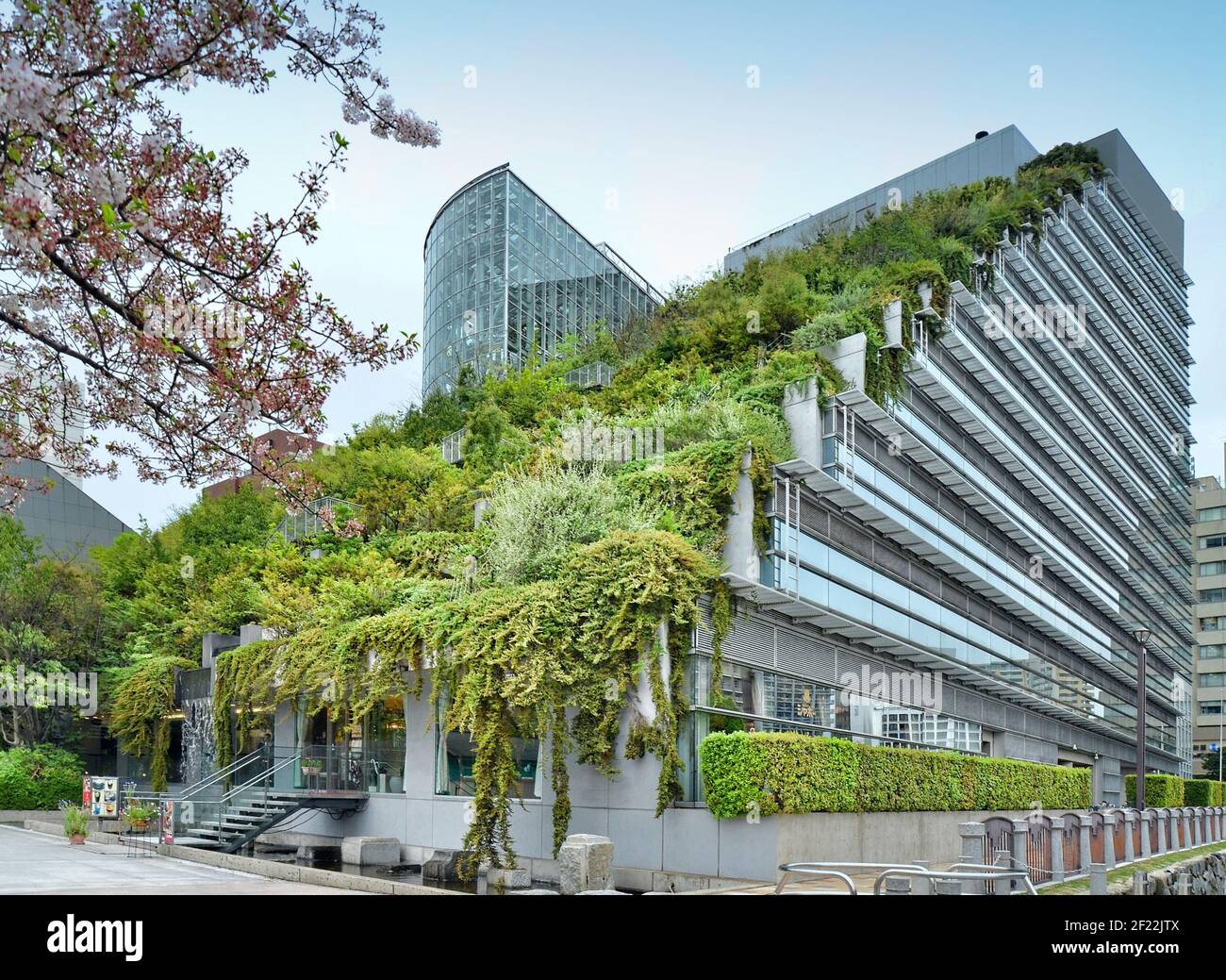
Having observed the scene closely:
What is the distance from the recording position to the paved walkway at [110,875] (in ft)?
53.3

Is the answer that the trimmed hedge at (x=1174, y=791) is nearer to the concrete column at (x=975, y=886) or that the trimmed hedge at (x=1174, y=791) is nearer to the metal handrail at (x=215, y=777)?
the concrete column at (x=975, y=886)

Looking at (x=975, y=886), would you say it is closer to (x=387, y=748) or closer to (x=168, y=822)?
(x=387, y=748)

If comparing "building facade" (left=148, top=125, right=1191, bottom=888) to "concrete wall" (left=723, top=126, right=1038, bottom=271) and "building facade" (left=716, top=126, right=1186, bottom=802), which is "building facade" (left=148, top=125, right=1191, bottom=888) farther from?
"concrete wall" (left=723, top=126, right=1038, bottom=271)

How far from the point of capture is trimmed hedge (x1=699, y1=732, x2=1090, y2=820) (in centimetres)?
1884

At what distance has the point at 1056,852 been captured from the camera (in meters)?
17.2

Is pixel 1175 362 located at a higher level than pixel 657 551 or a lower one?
higher

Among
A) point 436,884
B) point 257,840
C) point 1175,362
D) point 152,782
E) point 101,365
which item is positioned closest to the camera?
point 101,365

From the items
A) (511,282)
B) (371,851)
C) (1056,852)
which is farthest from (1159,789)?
(371,851)

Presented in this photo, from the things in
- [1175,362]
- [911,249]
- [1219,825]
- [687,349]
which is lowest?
[1219,825]

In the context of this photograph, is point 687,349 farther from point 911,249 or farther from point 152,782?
point 152,782

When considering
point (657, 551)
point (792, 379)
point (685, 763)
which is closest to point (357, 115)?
point (657, 551)

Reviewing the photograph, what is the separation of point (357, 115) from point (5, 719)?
3365cm

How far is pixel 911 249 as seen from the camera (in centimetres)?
3741
